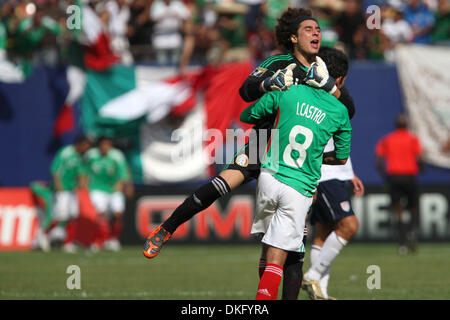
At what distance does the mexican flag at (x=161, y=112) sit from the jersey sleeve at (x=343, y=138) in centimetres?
1125

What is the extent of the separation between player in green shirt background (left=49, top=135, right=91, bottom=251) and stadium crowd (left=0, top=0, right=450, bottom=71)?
1972mm

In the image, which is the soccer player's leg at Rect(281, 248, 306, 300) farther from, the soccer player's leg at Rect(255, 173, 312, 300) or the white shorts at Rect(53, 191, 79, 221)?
the white shorts at Rect(53, 191, 79, 221)

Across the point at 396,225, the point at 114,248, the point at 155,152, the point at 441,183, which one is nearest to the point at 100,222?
the point at 114,248

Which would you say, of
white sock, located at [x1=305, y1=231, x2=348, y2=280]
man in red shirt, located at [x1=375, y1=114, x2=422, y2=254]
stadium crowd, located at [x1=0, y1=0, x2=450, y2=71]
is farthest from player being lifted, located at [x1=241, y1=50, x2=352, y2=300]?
stadium crowd, located at [x1=0, y1=0, x2=450, y2=71]

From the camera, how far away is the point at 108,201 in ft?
60.7

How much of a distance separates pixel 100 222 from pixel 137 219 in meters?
0.77

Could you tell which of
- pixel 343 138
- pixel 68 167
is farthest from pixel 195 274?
pixel 68 167

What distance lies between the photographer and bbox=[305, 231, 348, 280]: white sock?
30.9ft

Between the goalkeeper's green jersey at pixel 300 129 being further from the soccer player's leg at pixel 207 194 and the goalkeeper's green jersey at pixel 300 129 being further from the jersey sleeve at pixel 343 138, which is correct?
the soccer player's leg at pixel 207 194

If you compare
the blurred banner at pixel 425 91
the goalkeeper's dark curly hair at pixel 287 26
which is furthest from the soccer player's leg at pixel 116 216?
the goalkeeper's dark curly hair at pixel 287 26

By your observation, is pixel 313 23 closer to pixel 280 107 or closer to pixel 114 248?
pixel 280 107

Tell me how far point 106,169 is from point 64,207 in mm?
1166

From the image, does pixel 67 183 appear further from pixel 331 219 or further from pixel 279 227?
pixel 279 227

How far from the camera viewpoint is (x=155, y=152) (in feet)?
61.8
